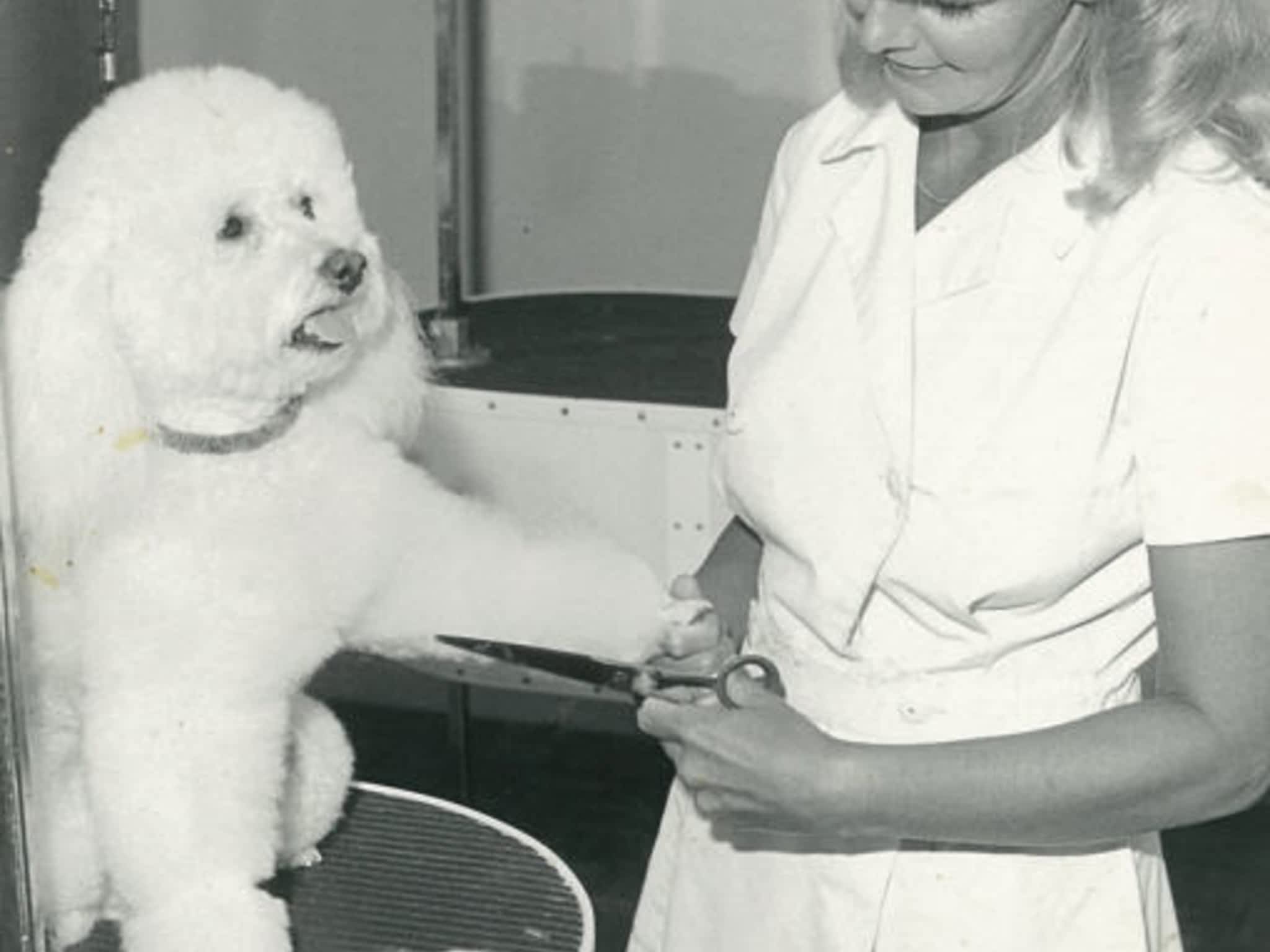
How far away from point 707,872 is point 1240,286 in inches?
16.5

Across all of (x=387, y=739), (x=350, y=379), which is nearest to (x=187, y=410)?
(x=350, y=379)

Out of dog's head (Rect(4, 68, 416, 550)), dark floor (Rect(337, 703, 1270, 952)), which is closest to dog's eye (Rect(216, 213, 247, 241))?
dog's head (Rect(4, 68, 416, 550))

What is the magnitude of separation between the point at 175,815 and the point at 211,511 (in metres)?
0.14

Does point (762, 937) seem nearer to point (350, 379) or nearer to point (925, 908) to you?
point (925, 908)

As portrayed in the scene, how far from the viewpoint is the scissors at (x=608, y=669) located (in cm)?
100

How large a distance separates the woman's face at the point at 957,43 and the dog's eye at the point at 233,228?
276mm

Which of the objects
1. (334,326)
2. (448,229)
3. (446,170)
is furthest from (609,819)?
(334,326)

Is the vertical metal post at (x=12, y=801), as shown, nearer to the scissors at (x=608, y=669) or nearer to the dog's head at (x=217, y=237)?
the dog's head at (x=217, y=237)

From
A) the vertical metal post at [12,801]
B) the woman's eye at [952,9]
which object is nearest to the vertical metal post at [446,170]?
the woman's eye at [952,9]

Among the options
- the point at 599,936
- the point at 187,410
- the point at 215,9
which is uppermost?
the point at 215,9

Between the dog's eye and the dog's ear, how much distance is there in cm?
5

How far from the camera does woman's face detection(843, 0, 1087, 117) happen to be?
2.96 ft

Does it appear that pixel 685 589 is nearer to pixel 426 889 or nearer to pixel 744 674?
pixel 744 674

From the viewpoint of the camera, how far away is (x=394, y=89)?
6.13 feet
